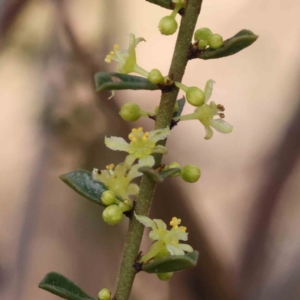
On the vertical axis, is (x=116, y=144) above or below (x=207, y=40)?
below

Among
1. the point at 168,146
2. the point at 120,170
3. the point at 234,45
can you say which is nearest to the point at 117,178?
the point at 120,170

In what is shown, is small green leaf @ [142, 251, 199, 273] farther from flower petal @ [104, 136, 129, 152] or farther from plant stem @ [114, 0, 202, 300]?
flower petal @ [104, 136, 129, 152]

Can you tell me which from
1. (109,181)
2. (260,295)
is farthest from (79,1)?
(260,295)

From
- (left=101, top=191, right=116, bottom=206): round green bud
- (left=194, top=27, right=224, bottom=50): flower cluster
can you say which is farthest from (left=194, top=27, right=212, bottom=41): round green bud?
(left=101, top=191, right=116, bottom=206): round green bud

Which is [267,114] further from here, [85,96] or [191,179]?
[191,179]

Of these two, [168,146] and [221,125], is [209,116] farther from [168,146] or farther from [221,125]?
[168,146]

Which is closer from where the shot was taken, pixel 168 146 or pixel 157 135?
pixel 157 135

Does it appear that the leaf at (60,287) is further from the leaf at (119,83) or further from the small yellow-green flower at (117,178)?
the leaf at (119,83)
